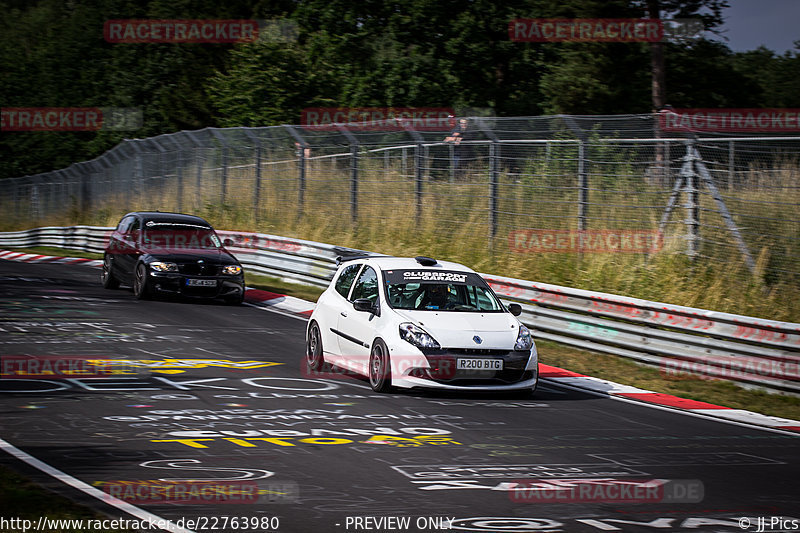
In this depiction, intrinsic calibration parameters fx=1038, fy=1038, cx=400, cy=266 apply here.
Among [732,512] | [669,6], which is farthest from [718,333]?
[669,6]

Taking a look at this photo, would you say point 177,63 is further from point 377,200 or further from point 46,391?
point 46,391

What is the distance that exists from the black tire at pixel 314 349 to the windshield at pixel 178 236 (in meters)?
7.64

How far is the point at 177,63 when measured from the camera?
68.2 m

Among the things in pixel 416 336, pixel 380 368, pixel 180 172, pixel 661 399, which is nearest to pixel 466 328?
pixel 416 336

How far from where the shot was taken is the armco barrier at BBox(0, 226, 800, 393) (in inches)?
486

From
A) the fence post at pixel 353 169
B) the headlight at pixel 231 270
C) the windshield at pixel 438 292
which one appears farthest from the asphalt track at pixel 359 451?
the fence post at pixel 353 169

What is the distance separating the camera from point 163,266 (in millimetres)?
19328

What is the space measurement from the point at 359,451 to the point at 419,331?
282cm

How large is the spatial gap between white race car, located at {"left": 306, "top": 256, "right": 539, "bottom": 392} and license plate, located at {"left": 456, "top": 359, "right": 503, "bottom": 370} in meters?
0.01

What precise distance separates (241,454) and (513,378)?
4.04m

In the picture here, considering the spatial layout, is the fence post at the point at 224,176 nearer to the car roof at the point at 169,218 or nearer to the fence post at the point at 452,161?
the car roof at the point at 169,218

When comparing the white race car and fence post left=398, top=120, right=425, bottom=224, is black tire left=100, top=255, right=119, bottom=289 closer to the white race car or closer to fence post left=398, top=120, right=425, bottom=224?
fence post left=398, top=120, right=425, bottom=224

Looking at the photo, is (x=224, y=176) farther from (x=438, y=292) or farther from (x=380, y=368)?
(x=380, y=368)

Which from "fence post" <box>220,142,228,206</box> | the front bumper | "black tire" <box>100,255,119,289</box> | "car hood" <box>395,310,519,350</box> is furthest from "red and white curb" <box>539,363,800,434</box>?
"fence post" <box>220,142,228,206</box>
